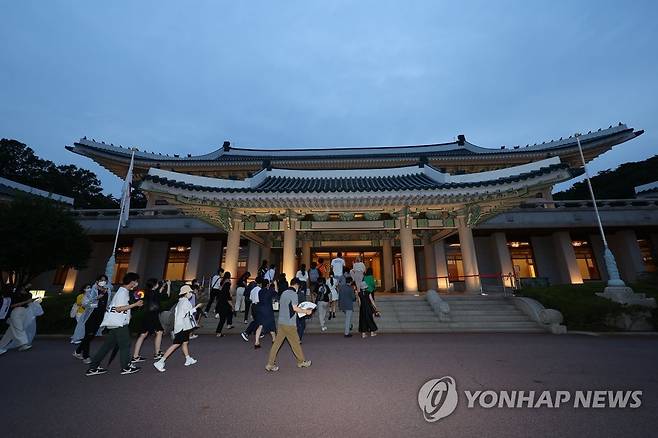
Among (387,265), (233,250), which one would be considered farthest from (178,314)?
(387,265)

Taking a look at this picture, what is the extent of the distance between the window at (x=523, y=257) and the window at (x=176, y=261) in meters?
23.4

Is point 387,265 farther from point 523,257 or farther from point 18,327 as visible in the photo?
point 18,327

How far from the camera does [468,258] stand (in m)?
12.3

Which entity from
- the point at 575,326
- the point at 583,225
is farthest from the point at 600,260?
the point at 575,326

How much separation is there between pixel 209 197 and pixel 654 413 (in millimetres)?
12480

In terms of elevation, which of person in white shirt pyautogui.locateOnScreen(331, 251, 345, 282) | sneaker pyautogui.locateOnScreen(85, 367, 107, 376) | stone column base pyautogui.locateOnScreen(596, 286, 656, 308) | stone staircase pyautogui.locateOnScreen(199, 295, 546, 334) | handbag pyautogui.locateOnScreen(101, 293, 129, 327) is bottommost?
sneaker pyautogui.locateOnScreen(85, 367, 107, 376)

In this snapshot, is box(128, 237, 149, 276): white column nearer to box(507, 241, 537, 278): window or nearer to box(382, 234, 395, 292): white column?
box(382, 234, 395, 292): white column

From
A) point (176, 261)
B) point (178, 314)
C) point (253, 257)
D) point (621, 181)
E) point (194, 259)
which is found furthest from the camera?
point (621, 181)

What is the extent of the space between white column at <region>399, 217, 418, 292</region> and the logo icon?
7496 mm

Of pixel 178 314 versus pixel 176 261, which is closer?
pixel 178 314

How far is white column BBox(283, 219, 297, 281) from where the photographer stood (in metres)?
12.1

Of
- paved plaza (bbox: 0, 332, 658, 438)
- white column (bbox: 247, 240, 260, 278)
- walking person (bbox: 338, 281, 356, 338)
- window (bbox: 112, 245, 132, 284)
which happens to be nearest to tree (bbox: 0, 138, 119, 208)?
window (bbox: 112, 245, 132, 284)

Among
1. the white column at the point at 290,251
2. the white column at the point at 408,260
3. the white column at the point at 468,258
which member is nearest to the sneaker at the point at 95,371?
the white column at the point at 290,251

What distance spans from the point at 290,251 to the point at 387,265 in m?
6.90
